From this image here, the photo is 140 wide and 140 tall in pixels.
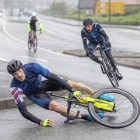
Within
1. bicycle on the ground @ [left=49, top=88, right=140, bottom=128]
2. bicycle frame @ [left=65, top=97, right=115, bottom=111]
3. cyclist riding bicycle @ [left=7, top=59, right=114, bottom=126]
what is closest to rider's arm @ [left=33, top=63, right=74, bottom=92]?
cyclist riding bicycle @ [left=7, top=59, right=114, bottom=126]

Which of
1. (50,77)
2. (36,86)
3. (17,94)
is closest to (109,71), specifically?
(36,86)

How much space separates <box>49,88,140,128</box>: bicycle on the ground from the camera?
5922 mm

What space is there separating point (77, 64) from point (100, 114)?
8.63 metres

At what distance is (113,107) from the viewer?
20.8 feet

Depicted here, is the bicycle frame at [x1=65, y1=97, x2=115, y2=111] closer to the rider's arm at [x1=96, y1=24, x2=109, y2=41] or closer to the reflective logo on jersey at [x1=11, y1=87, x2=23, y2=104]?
the reflective logo on jersey at [x1=11, y1=87, x2=23, y2=104]

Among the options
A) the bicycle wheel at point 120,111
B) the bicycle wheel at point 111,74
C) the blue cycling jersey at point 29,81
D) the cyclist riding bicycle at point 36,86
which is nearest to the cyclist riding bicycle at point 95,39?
the bicycle wheel at point 111,74

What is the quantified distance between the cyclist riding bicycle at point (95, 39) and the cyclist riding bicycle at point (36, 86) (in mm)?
3508

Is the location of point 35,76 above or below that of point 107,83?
above

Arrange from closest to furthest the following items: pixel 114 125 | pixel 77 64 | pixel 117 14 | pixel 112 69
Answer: pixel 114 125 → pixel 112 69 → pixel 77 64 → pixel 117 14

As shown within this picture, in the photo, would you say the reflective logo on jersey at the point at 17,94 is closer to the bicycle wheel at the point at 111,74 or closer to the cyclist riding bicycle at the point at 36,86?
the cyclist riding bicycle at the point at 36,86

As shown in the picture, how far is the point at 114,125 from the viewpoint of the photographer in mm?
5863

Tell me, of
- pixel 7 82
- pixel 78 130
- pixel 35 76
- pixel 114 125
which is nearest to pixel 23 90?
pixel 35 76

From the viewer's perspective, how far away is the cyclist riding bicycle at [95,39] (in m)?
9.85

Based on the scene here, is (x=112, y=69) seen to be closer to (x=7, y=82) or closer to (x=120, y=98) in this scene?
(x=7, y=82)
